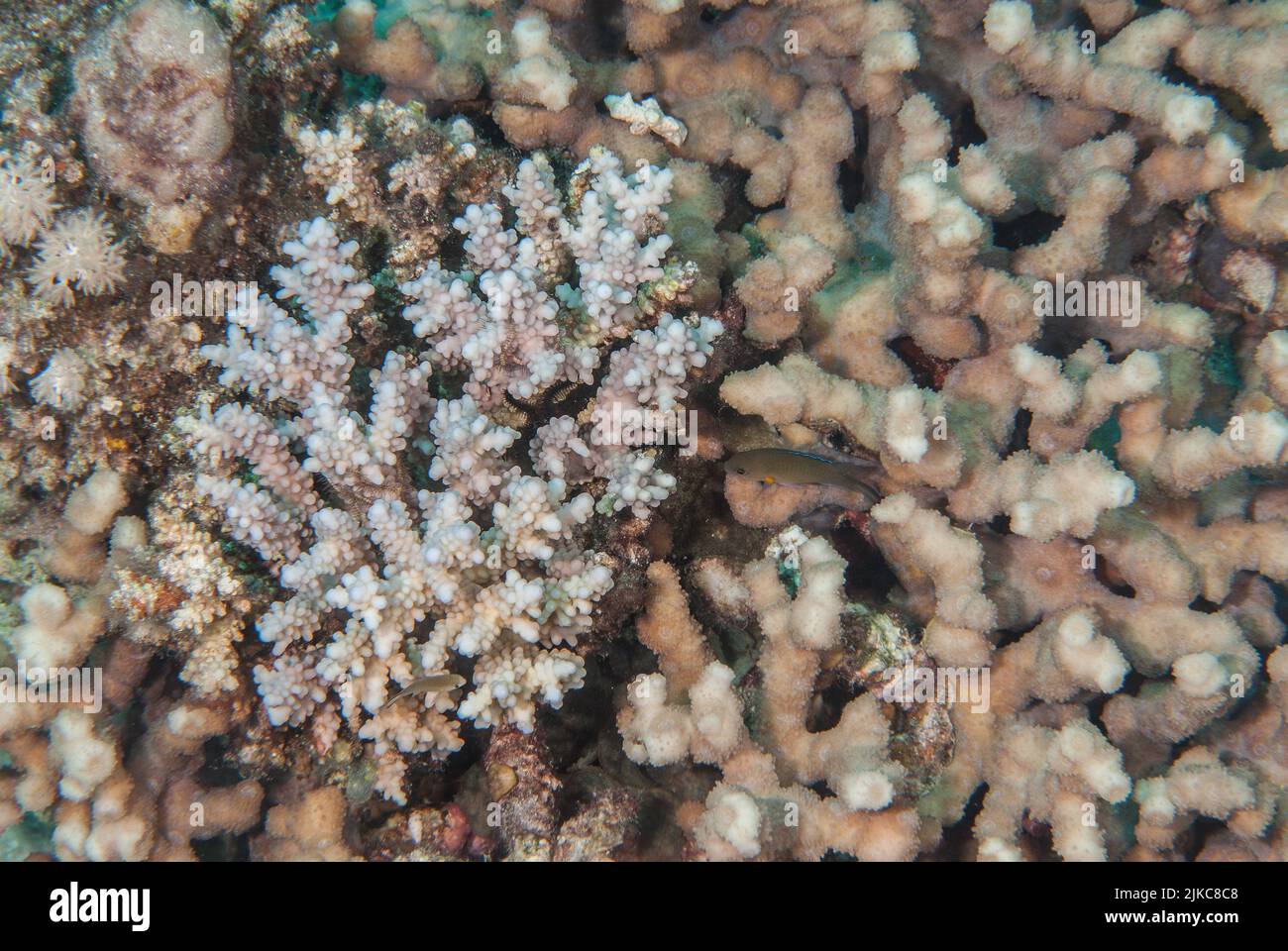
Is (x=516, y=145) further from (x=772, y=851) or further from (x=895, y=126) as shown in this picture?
(x=772, y=851)

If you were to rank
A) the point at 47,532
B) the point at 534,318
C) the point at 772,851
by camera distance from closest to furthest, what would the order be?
the point at 772,851 < the point at 534,318 < the point at 47,532

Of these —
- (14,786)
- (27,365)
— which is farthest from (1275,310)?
(14,786)

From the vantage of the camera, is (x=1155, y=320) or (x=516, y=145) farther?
(x=516, y=145)

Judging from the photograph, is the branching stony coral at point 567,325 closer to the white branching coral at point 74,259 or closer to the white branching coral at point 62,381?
the white branching coral at point 74,259

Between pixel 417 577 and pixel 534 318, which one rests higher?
pixel 534 318

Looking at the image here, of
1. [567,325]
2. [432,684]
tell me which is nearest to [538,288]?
[567,325]

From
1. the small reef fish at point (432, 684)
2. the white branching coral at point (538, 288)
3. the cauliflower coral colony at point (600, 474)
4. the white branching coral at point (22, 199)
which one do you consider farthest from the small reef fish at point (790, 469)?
the white branching coral at point (22, 199)

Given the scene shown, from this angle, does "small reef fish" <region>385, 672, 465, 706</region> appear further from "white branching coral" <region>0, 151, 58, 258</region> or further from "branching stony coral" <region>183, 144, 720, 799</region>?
"white branching coral" <region>0, 151, 58, 258</region>
